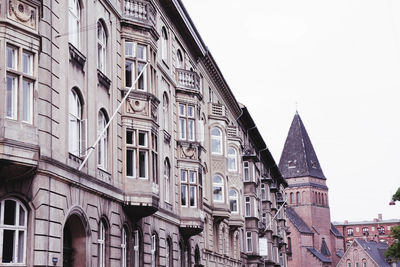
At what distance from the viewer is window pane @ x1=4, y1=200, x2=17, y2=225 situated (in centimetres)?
1720

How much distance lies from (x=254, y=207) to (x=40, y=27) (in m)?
37.5

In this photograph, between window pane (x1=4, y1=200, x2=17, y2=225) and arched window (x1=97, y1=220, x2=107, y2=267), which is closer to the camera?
window pane (x1=4, y1=200, x2=17, y2=225)

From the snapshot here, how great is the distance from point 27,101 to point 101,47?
699cm

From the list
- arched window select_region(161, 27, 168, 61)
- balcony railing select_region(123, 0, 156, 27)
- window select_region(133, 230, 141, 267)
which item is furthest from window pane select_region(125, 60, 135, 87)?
arched window select_region(161, 27, 168, 61)

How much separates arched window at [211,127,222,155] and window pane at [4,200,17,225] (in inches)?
1083

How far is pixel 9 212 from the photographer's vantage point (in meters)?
17.3

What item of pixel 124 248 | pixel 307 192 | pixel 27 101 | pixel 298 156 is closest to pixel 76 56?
pixel 27 101

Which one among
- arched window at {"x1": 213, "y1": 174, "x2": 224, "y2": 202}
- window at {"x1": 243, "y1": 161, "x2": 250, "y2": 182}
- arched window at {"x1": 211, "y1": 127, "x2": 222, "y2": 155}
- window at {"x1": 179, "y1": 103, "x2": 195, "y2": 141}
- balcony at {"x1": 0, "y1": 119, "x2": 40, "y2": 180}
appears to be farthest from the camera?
window at {"x1": 243, "y1": 161, "x2": 250, "y2": 182}

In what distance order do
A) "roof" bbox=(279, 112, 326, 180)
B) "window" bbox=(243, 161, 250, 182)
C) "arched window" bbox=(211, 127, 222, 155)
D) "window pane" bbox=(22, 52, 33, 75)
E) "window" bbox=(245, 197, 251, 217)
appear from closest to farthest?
"window pane" bbox=(22, 52, 33, 75), "arched window" bbox=(211, 127, 222, 155), "window" bbox=(245, 197, 251, 217), "window" bbox=(243, 161, 250, 182), "roof" bbox=(279, 112, 326, 180)

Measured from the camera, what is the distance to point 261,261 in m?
59.5

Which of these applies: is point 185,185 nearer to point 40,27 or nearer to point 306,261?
point 40,27

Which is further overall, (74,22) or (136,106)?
(136,106)

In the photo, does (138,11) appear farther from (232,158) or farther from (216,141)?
(232,158)

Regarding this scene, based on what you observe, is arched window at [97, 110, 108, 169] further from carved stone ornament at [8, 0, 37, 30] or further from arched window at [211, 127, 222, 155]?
arched window at [211, 127, 222, 155]
